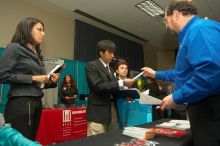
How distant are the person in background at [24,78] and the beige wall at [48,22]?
340cm

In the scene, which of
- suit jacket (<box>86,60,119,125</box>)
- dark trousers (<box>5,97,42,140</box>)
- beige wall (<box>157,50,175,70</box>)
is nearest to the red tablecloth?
suit jacket (<box>86,60,119,125</box>)

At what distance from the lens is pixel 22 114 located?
5.07 ft

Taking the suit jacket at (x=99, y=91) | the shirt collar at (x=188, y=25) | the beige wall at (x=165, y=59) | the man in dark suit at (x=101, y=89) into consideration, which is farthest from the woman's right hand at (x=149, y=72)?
the beige wall at (x=165, y=59)

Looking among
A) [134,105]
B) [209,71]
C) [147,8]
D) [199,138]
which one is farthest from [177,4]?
[147,8]

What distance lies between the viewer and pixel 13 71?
1.66 meters

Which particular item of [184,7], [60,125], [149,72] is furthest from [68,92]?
[184,7]

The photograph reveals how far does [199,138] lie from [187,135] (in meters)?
0.30

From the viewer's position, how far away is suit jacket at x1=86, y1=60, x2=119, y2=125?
213cm

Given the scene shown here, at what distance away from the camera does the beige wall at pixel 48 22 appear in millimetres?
4876

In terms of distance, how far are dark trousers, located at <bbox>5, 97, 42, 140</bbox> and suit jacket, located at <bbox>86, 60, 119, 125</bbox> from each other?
2.08 feet

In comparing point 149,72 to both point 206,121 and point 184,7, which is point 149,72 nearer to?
point 184,7

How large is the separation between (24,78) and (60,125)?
2.58m

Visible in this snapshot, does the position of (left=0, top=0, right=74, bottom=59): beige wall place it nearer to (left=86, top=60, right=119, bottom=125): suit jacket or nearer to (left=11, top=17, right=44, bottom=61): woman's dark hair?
(left=86, top=60, right=119, bottom=125): suit jacket

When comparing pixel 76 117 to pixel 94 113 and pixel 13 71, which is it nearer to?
pixel 94 113
